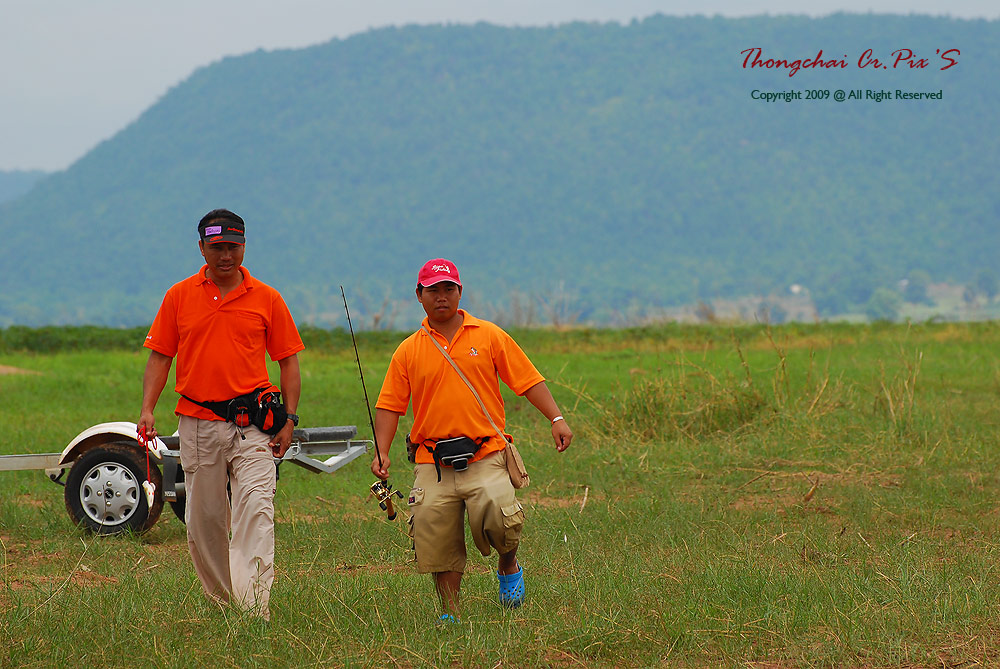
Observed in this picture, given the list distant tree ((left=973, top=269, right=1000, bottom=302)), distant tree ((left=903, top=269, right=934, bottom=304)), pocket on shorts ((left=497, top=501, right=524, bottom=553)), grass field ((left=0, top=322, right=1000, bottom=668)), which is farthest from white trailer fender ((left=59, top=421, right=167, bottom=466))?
distant tree ((left=903, top=269, right=934, bottom=304))

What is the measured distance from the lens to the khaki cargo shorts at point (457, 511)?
18.5 ft

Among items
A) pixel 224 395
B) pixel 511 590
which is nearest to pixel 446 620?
pixel 511 590

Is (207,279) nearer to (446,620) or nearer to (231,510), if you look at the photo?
(231,510)

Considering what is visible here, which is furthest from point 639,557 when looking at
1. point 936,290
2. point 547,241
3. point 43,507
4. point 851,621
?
point 547,241

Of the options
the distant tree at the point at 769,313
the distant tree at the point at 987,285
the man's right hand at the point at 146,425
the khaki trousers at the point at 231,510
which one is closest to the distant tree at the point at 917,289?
the distant tree at the point at 987,285

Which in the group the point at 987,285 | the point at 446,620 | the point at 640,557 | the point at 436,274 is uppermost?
the point at 436,274

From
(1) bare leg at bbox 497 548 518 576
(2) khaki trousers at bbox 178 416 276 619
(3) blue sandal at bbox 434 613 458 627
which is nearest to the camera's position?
(3) blue sandal at bbox 434 613 458 627

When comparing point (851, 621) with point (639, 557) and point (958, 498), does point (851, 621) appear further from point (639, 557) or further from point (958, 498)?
point (958, 498)

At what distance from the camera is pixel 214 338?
5785 mm

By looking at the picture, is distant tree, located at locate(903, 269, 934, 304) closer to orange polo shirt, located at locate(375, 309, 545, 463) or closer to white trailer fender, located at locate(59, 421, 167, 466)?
white trailer fender, located at locate(59, 421, 167, 466)

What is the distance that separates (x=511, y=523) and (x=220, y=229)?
2.02 m

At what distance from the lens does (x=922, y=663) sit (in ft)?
16.6

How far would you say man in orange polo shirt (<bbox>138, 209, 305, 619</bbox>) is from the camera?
5.75 metres

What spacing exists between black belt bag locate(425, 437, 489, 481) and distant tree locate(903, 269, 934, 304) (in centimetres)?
15881
